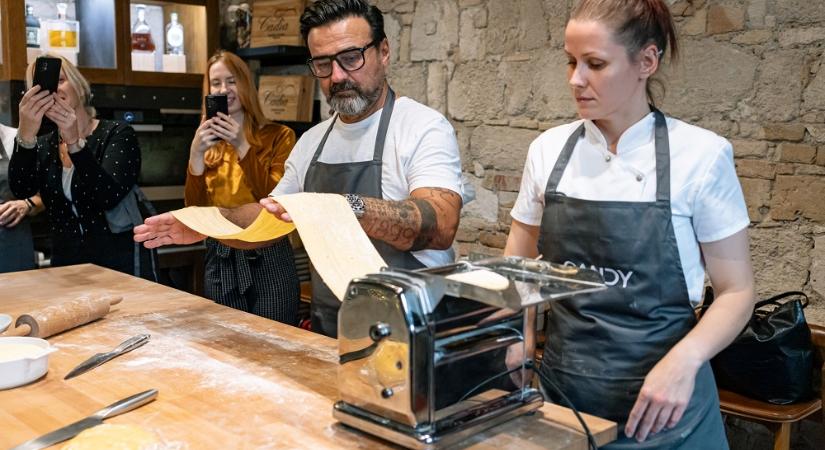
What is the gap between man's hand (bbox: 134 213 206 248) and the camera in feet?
6.79

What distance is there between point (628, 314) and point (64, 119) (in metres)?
2.30

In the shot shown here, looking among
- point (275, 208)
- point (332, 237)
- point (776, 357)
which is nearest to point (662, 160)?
point (332, 237)

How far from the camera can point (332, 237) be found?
1.68m

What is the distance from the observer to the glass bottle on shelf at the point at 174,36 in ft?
16.1

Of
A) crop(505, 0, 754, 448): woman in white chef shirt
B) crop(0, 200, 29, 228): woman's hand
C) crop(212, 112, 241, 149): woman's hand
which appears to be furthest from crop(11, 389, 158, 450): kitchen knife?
crop(0, 200, 29, 228): woman's hand

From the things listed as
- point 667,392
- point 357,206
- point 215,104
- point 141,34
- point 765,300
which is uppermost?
point 141,34

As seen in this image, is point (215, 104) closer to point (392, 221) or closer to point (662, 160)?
point (392, 221)

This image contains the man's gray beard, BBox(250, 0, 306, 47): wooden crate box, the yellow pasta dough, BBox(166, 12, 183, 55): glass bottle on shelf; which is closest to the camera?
the yellow pasta dough

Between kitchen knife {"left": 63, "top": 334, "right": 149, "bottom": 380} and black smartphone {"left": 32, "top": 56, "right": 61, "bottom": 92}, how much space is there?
1511mm

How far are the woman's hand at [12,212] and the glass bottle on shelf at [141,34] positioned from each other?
157 cm

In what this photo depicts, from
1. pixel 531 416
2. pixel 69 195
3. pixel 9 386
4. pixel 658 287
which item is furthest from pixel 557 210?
pixel 69 195

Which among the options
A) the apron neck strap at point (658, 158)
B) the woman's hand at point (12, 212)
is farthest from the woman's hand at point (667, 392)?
the woman's hand at point (12, 212)

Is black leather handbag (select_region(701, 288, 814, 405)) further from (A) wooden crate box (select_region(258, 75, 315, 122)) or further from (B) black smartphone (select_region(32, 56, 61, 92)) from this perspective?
(A) wooden crate box (select_region(258, 75, 315, 122))

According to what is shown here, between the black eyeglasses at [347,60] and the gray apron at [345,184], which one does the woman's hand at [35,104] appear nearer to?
the gray apron at [345,184]
